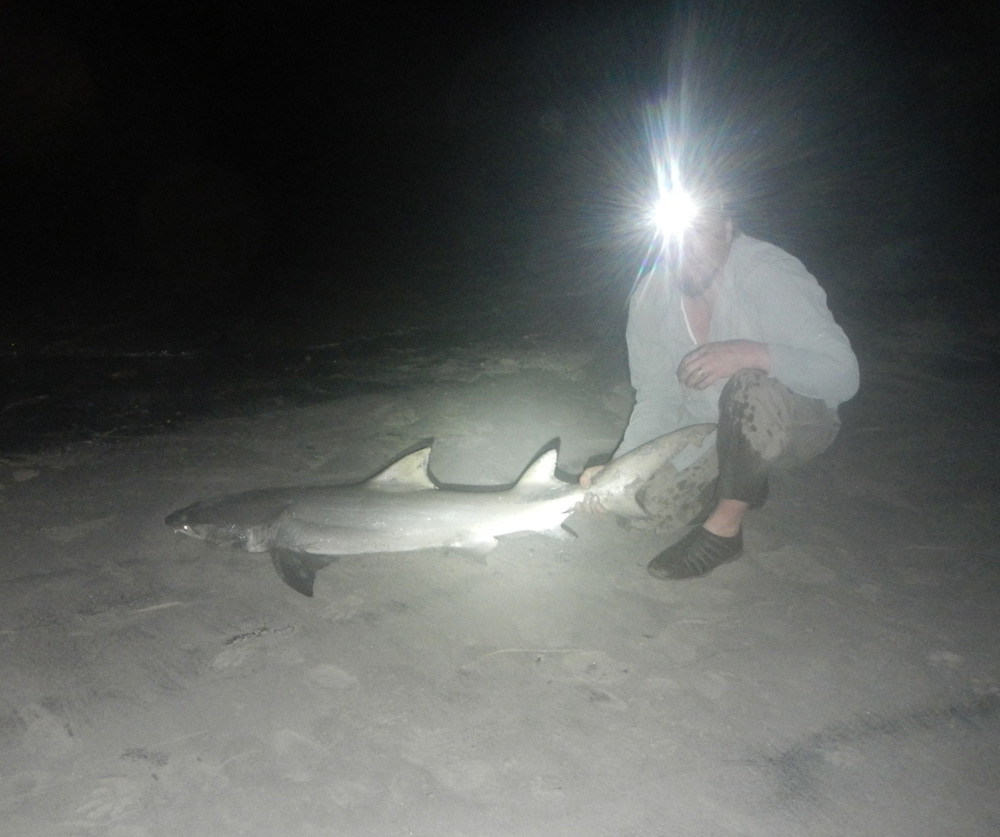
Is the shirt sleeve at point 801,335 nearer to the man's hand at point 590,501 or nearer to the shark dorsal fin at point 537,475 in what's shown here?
the man's hand at point 590,501

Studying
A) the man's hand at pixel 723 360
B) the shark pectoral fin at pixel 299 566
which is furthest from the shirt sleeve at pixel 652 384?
the shark pectoral fin at pixel 299 566

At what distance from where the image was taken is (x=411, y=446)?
4.59m

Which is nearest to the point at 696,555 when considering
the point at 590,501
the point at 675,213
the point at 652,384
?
the point at 590,501

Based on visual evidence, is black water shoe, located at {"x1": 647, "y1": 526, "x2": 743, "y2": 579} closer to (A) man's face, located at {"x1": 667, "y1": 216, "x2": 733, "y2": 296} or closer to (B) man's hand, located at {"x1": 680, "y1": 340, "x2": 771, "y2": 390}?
(B) man's hand, located at {"x1": 680, "y1": 340, "x2": 771, "y2": 390}

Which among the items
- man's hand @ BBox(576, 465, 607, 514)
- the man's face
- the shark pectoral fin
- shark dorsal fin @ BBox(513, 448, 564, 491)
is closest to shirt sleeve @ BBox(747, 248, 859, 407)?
the man's face

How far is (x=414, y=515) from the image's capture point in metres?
3.30

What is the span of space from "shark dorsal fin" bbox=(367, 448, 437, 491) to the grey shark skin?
67 mm

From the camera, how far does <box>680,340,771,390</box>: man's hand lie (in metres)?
3.18

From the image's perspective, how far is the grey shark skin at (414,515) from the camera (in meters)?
3.27

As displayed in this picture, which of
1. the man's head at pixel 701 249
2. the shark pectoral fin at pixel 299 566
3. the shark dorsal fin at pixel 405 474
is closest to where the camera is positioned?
the shark pectoral fin at pixel 299 566

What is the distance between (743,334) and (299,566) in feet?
6.96

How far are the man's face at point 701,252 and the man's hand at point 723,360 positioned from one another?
369 millimetres

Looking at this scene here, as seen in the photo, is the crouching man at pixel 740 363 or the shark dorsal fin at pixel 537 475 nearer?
the crouching man at pixel 740 363

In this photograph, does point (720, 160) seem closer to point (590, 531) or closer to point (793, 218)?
point (793, 218)
